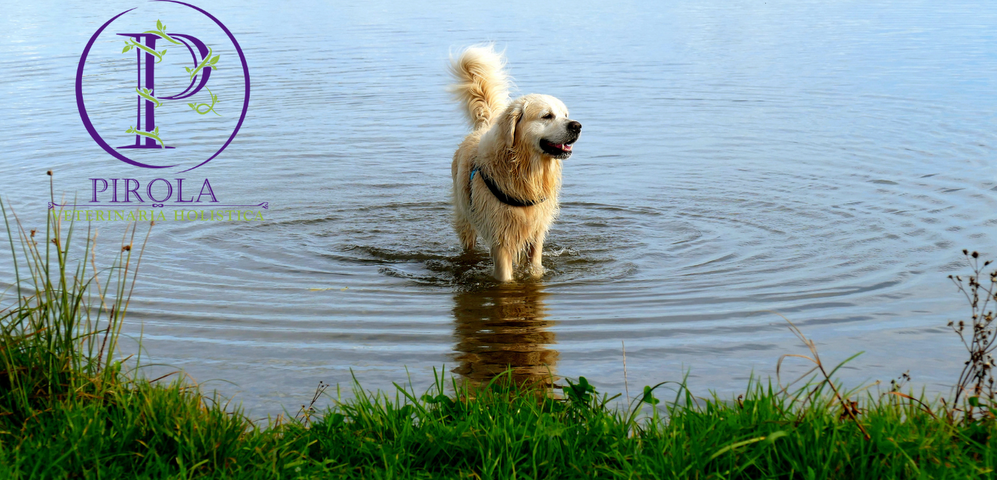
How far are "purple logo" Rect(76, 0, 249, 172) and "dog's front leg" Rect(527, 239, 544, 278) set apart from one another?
402 cm

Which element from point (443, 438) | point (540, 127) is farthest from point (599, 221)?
point (443, 438)

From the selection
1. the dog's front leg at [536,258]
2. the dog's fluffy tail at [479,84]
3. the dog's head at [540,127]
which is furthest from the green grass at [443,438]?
the dog's fluffy tail at [479,84]

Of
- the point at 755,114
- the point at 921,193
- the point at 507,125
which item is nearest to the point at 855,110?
the point at 755,114

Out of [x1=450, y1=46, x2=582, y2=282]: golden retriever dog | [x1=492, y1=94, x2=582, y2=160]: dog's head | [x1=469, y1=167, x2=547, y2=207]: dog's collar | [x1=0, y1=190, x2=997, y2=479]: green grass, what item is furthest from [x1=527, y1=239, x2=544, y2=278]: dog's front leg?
[x1=0, y1=190, x2=997, y2=479]: green grass

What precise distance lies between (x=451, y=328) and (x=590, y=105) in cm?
900

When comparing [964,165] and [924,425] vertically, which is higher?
[964,165]

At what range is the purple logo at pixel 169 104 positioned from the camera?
36.4 ft

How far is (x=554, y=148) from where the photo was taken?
19.4 ft

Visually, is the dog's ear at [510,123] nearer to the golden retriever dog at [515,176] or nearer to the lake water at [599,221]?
the golden retriever dog at [515,176]

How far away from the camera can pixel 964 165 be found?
9203mm

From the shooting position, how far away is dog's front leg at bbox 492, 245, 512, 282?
6.41m

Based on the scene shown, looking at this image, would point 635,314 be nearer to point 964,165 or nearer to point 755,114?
point 964,165

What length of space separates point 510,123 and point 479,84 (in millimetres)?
1563

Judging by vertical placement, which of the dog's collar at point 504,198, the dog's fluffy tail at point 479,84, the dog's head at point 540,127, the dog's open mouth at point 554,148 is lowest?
the dog's collar at point 504,198
